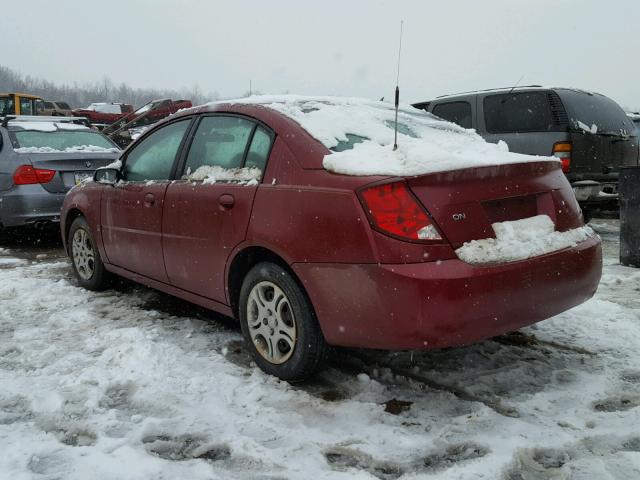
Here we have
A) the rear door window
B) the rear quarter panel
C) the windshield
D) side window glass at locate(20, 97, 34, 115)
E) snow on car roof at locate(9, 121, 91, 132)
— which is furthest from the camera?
side window glass at locate(20, 97, 34, 115)

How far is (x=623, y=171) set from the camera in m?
5.49

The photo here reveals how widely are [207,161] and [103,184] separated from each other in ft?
4.90

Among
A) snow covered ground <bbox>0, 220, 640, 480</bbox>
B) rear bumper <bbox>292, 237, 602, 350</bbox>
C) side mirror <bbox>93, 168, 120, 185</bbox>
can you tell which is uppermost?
side mirror <bbox>93, 168, 120, 185</bbox>

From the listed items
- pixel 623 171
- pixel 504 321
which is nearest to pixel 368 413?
pixel 504 321

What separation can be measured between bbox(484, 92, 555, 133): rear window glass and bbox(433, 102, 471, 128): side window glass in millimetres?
297

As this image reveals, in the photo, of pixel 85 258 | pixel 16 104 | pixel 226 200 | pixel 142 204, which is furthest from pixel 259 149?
pixel 16 104

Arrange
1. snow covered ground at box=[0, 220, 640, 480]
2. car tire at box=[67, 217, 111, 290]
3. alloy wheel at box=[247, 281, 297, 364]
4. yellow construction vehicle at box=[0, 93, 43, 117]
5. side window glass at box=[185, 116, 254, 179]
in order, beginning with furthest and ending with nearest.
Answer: yellow construction vehicle at box=[0, 93, 43, 117], car tire at box=[67, 217, 111, 290], side window glass at box=[185, 116, 254, 179], alloy wheel at box=[247, 281, 297, 364], snow covered ground at box=[0, 220, 640, 480]

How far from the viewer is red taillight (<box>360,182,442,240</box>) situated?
2510 mm

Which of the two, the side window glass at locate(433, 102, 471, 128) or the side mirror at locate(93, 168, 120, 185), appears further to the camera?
the side window glass at locate(433, 102, 471, 128)

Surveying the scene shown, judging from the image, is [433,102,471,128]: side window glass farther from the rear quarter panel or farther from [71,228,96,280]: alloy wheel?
[71,228,96,280]: alloy wheel

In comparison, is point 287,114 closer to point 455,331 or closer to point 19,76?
point 455,331

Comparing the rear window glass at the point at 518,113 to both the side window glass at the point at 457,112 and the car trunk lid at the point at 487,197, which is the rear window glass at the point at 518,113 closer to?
the side window glass at the point at 457,112

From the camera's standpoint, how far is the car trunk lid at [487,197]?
8.38ft

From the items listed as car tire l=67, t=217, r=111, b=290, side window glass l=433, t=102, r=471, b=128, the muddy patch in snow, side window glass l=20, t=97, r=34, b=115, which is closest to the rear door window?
the muddy patch in snow
